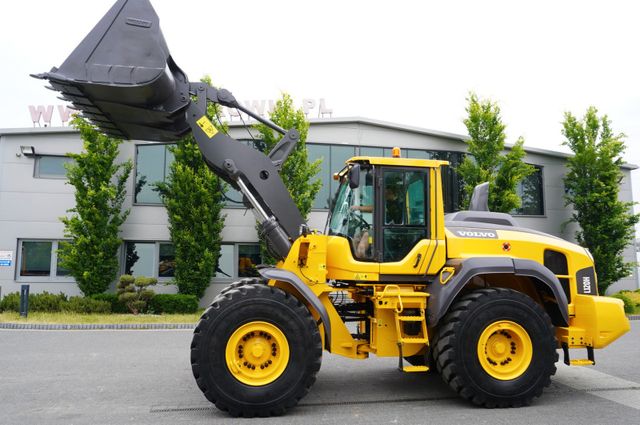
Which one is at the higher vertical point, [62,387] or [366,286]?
[366,286]

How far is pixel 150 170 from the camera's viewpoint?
1830 cm

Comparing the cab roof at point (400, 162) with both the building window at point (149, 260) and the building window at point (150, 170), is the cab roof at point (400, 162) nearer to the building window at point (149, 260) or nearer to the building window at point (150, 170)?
the building window at point (149, 260)

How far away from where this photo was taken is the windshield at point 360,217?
5.92 m

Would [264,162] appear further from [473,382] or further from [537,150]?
[537,150]

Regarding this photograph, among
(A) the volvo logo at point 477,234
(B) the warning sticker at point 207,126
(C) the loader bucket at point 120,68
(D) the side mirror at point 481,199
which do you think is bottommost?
(A) the volvo logo at point 477,234

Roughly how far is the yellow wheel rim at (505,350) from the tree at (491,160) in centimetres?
1378

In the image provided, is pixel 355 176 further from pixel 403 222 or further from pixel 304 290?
pixel 304 290

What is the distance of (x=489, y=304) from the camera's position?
560cm

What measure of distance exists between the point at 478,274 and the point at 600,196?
54.8 ft

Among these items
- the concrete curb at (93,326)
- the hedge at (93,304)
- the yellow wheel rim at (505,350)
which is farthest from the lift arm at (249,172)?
the hedge at (93,304)

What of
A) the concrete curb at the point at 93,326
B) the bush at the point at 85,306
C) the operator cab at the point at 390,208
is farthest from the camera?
the bush at the point at 85,306

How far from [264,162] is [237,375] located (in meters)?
2.69

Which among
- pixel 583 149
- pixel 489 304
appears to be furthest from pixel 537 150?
pixel 489 304

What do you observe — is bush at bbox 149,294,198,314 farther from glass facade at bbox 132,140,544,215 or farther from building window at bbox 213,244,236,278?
glass facade at bbox 132,140,544,215
